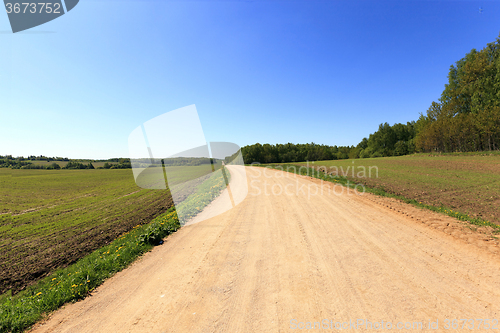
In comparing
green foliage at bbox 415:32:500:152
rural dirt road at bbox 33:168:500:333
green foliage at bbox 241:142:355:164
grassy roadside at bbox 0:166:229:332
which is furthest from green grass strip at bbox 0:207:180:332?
Answer: green foliage at bbox 241:142:355:164

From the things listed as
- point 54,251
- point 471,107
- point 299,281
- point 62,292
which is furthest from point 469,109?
point 54,251

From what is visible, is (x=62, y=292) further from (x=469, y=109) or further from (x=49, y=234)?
(x=469, y=109)

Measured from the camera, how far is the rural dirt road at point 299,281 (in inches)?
124

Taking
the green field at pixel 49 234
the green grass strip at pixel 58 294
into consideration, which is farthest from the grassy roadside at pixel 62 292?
the green field at pixel 49 234

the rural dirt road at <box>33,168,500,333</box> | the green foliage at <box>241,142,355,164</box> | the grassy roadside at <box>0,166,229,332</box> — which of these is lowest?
the rural dirt road at <box>33,168,500,333</box>

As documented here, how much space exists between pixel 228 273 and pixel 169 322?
160 cm

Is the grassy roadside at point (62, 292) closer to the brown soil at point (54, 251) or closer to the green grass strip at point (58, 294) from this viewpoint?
the green grass strip at point (58, 294)

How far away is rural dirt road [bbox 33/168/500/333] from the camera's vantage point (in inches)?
124

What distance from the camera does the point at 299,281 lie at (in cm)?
405

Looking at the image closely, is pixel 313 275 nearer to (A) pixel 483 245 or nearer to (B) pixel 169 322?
(B) pixel 169 322

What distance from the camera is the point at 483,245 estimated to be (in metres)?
5.37

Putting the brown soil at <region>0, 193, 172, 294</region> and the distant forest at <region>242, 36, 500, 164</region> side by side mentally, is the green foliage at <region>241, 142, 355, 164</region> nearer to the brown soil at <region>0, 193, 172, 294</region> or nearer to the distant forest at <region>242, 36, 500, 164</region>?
the distant forest at <region>242, 36, 500, 164</region>

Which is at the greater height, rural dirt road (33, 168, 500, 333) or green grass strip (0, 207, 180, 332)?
green grass strip (0, 207, 180, 332)

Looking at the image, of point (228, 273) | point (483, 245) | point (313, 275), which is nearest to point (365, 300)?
point (313, 275)
